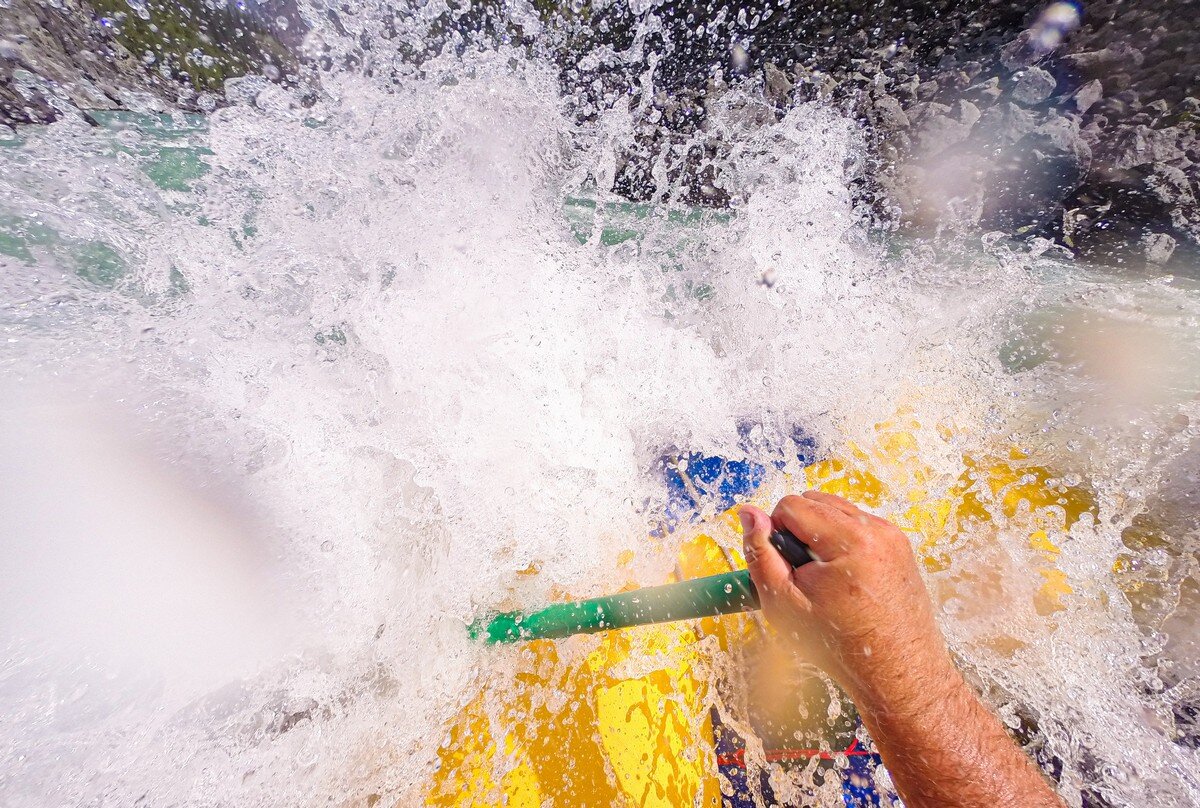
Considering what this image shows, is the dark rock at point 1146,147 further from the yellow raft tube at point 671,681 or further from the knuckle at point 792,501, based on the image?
the knuckle at point 792,501

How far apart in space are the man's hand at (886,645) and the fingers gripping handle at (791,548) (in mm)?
11

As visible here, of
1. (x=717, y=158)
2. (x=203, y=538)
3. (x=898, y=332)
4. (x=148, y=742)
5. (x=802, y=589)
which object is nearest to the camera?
(x=802, y=589)

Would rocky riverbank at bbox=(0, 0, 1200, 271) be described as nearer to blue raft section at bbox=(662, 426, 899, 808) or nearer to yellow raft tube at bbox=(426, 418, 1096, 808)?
blue raft section at bbox=(662, 426, 899, 808)

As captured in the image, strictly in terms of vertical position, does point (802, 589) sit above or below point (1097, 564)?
above

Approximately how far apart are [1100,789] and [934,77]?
3090 mm

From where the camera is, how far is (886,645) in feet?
2.59

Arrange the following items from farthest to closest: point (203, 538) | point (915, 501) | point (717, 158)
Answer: point (717, 158) < point (915, 501) < point (203, 538)

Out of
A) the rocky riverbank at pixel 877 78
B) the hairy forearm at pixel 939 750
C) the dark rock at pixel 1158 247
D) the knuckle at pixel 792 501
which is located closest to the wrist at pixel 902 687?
the hairy forearm at pixel 939 750

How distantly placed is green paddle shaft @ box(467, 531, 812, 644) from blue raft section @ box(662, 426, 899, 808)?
40 cm

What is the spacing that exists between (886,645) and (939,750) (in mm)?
227

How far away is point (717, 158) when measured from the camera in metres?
2.31

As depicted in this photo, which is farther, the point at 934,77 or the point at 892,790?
the point at 934,77

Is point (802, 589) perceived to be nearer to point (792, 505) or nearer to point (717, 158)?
point (792, 505)

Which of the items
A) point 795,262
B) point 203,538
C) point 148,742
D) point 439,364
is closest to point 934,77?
point 795,262
